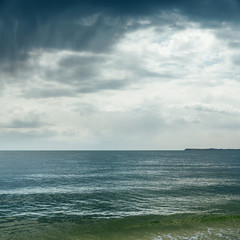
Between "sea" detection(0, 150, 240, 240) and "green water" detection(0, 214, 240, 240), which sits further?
"sea" detection(0, 150, 240, 240)

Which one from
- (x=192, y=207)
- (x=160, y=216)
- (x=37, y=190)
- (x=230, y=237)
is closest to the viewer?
(x=230, y=237)

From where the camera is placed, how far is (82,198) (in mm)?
57469

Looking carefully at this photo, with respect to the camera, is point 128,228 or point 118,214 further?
point 118,214

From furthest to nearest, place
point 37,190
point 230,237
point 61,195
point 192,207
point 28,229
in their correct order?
point 37,190, point 61,195, point 192,207, point 28,229, point 230,237

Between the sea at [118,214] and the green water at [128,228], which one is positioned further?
the sea at [118,214]

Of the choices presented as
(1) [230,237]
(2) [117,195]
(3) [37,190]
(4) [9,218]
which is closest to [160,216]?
(1) [230,237]

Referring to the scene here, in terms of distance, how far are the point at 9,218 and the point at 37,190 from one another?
26492 mm

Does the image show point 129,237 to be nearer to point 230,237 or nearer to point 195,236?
point 195,236

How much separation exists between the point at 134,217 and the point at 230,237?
14.9 m

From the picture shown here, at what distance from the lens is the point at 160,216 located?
144ft

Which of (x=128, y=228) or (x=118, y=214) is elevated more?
(x=118, y=214)

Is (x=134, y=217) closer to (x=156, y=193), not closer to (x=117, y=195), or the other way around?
(x=117, y=195)

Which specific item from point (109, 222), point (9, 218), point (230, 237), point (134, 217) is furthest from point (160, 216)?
point (9, 218)

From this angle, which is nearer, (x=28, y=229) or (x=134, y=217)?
(x=28, y=229)
